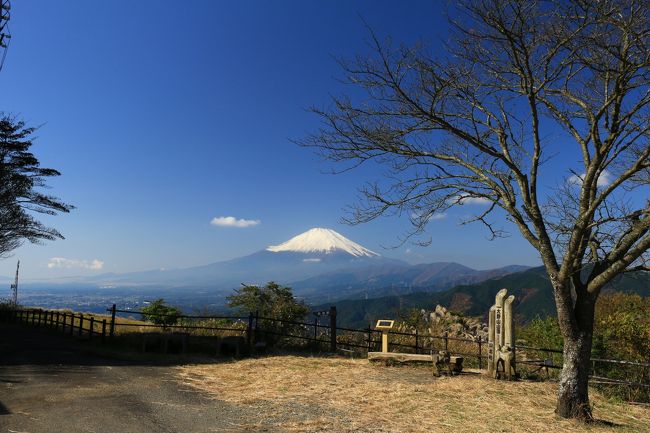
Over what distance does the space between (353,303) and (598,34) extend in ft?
541

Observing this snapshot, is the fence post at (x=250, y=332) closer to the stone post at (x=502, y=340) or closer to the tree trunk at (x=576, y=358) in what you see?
the stone post at (x=502, y=340)

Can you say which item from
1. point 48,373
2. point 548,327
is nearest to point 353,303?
point 548,327

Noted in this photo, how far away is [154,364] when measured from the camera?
11.8m

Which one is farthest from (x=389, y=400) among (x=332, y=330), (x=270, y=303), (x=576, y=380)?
(x=270, y=303)

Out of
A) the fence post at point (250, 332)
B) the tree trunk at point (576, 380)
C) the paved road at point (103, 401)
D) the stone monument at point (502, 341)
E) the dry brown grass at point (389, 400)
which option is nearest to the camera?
the paved road at point (103, 401)

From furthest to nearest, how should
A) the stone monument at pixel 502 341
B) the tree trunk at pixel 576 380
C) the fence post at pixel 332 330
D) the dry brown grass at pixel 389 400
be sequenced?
the fence post at pixel 332 330 < the stone monument at pixel 502 341 < the tree trunk at pixel 576 380 < the dry brown grass at pixel 389 400

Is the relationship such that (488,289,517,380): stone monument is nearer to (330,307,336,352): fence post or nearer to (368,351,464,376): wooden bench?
(368,351,464,376): wooden bench

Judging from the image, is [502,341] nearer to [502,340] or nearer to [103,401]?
[502,340]

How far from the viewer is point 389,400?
8.52m

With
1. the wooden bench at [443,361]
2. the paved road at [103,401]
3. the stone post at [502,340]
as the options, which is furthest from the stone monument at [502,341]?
the paved road at [103,401]

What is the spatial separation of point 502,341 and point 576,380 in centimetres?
352

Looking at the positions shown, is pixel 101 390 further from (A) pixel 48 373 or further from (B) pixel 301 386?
(B) pixel 301 386

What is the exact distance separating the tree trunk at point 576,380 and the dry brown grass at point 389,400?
0.27 m

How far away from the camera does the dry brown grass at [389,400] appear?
6988mm
